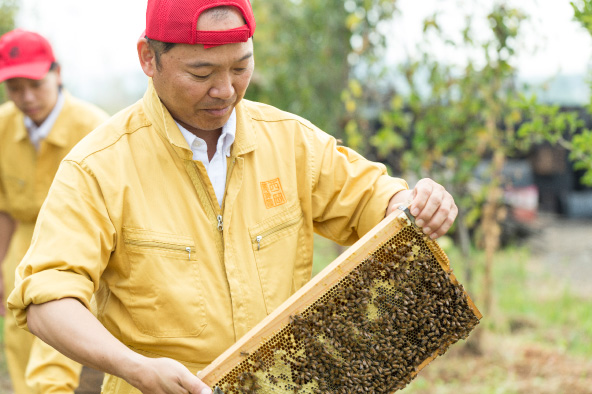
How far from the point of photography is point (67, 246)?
2240 millimetres

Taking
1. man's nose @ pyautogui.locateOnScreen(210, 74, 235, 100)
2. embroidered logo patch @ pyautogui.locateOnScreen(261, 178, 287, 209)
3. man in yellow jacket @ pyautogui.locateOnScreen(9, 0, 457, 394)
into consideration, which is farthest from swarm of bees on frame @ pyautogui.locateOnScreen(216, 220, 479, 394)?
man's nose @ pyautogui.locateOnScreen(210, 74, 235, 100)

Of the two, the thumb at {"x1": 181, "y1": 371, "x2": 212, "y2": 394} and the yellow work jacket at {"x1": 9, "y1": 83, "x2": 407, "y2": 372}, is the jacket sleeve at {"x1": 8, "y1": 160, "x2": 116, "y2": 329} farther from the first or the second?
the thumb at {"x1": 181, "y1": 371, "x2": 212, "y2": 394}

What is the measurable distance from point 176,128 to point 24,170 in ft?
9.10

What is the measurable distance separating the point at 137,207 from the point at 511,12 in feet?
14.9

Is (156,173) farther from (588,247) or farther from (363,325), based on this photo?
(588,247)

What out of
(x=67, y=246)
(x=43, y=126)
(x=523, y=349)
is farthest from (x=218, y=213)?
(x=523, y=349)

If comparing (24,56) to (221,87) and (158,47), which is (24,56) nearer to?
(158,47)

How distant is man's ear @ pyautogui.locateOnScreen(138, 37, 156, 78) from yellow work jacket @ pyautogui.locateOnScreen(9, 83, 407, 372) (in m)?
0.11

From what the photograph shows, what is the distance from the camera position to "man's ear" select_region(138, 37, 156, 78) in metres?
2.46

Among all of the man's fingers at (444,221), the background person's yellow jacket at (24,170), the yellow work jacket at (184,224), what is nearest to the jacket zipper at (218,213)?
the yellow work jacket at (184,224)

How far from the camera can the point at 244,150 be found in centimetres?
262

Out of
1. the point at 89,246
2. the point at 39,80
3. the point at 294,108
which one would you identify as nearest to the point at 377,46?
the point at 294,108

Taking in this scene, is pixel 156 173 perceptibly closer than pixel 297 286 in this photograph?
Yes

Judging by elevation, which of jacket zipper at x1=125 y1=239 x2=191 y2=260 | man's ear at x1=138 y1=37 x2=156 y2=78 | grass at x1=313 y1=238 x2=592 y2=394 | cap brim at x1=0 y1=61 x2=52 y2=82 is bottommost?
grass at x1=313 y1=238 x2=592 y2=394
